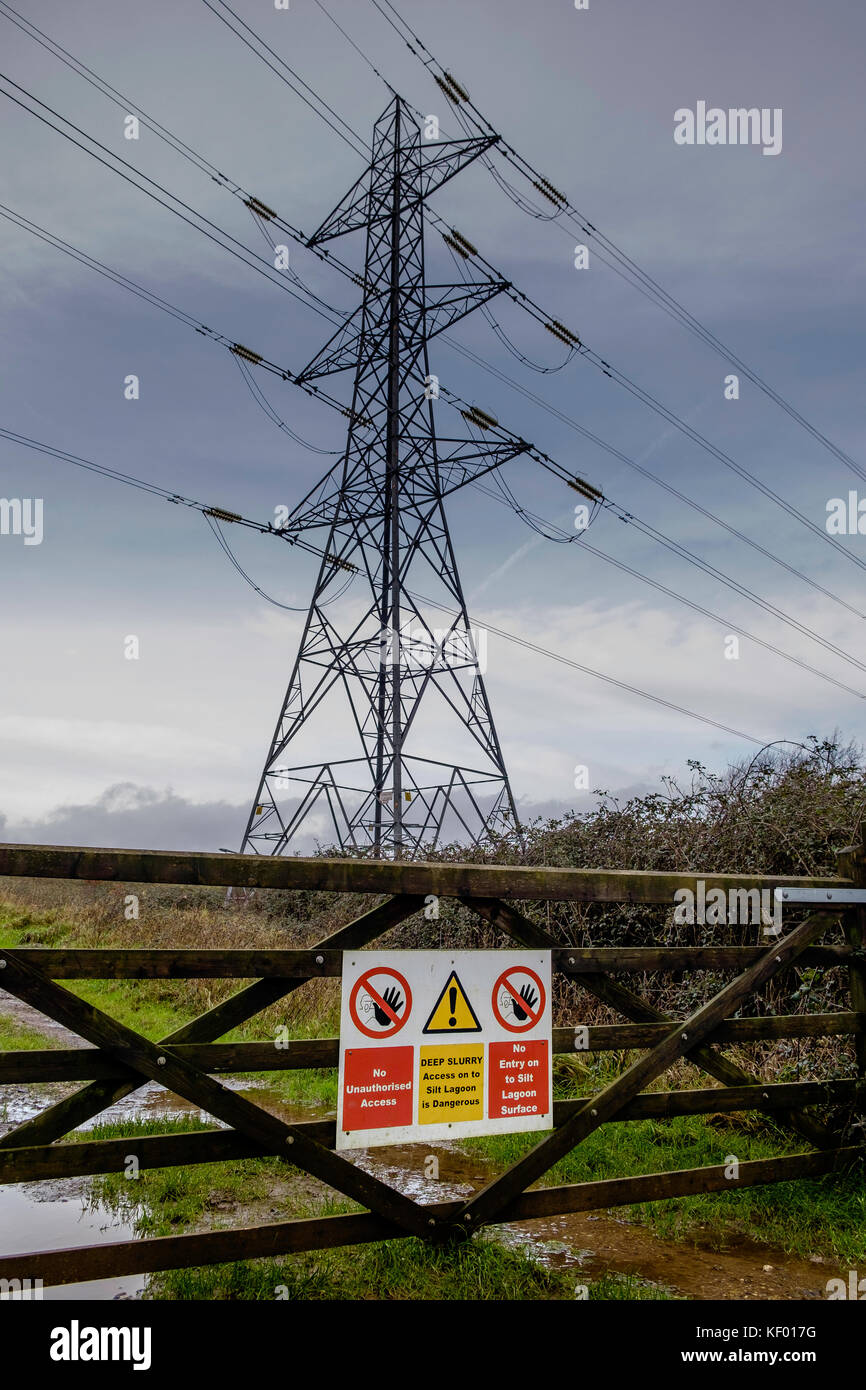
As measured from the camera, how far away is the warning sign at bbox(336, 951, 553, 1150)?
12.8 ft

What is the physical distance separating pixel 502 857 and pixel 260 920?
22.3ft

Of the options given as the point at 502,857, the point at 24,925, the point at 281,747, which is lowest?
the point at 24,925

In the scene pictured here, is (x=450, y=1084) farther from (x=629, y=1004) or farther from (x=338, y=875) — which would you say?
(x=338, y=875)

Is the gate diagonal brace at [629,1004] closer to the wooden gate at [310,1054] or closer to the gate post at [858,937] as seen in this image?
the wooden gate at [310,1054]

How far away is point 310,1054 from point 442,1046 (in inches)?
23.2

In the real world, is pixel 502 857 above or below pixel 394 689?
below

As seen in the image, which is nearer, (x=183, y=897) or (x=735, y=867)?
(x=735, y=867)

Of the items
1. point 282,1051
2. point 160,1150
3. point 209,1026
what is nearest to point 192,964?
point 209,1026

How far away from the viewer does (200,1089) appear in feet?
11.6
